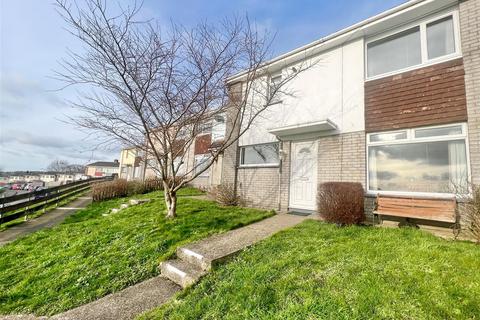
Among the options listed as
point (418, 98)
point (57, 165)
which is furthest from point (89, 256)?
point (57, 165)

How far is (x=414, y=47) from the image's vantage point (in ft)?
23.2

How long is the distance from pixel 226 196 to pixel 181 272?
237 inches

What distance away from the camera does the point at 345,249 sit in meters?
4.30

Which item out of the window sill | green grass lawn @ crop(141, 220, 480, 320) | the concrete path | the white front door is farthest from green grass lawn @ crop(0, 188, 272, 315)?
the window sill

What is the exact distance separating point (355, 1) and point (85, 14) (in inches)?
317

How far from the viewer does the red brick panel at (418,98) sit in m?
6.12

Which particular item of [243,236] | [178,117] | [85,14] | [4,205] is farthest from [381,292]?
[4,205]

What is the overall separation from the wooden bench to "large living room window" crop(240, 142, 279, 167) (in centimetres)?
424

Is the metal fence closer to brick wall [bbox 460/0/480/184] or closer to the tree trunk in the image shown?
the tree trunk

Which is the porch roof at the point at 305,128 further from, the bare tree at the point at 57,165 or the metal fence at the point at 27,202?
the bare tree at the point at 57,165

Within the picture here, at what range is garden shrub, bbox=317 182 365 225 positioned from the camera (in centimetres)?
620

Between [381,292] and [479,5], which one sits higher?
[479,5]

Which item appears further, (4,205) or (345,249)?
(4,205)

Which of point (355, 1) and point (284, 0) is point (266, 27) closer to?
point (284, 0)
